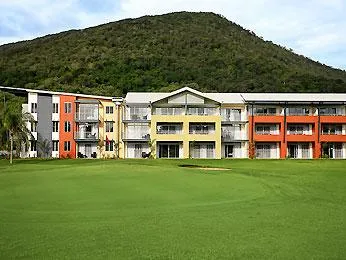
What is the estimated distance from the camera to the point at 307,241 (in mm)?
10500

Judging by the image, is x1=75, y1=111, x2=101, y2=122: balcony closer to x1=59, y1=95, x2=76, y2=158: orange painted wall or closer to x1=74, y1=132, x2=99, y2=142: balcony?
x1=59, y1=95, x2=76, y2=158: orange painted wall

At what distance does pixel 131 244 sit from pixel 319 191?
1311 cm

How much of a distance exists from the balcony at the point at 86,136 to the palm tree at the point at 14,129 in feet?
18.8

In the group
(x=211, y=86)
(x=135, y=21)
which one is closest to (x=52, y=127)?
(x=211, y=86)

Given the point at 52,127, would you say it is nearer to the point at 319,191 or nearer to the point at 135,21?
the point at 319,191

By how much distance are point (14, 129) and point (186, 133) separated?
66.5 feet

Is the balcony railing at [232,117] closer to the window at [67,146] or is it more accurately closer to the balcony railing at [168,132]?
the balcony railing at [168,132]

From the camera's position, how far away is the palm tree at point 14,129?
51500 mm

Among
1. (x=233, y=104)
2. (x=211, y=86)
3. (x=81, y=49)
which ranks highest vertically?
(x=81, y=49)

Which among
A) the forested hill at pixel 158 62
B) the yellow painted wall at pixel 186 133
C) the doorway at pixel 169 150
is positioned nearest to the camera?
the yellow painted wall at pixel 186 133

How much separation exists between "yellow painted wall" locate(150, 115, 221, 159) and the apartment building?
124mm

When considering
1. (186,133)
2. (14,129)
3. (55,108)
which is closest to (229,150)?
(186,133)

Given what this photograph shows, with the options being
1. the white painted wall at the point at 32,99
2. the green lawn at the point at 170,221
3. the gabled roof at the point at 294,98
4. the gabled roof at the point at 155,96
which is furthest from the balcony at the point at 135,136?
the green lawn at the point at 170,221

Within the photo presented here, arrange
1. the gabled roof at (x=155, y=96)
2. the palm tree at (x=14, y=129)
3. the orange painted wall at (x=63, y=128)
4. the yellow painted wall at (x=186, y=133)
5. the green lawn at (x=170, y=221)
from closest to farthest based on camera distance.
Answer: the green lawn at (x=170, y=221), the palm tree at (x=14, y=129), the yellow painted wall at (x=186, y=133), the gabled roof at (x=155, y=96), the orange painted wall at (x=63, y=128)
